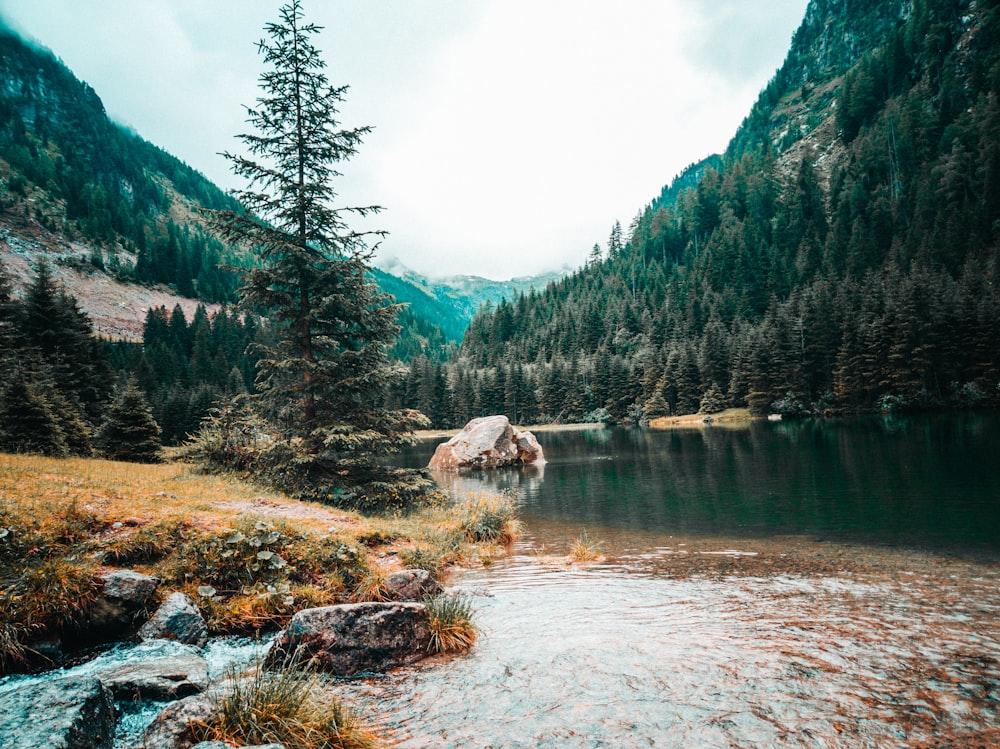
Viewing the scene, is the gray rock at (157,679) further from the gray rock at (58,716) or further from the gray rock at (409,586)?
the gray rock at (409,586)

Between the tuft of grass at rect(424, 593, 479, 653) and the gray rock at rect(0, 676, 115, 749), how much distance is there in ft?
14.1

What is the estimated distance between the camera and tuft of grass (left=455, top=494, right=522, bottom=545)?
638 inches

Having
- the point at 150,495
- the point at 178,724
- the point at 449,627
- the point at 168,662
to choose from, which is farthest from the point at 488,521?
the point at 178,724

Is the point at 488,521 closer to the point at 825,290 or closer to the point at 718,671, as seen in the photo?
the point at 718,671

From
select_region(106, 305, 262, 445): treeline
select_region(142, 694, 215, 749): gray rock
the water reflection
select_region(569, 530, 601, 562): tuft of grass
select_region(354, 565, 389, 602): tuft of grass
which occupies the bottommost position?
the water reflection

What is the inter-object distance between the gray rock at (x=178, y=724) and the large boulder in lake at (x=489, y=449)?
3986 cm

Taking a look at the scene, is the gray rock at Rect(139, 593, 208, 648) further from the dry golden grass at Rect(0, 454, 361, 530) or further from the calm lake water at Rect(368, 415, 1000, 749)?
the calm lake water at Rect(368, 415, 1000, 749)

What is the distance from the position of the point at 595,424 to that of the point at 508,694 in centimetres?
11346

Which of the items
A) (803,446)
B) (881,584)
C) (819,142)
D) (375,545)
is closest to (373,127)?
(375,545)

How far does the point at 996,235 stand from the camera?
94.9 meters

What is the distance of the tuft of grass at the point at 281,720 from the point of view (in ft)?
15.6

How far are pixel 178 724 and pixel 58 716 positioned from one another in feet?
3.35

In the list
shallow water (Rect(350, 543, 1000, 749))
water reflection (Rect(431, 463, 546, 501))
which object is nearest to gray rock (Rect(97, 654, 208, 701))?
shallow water (Rect(350, 543, 1000, 749))

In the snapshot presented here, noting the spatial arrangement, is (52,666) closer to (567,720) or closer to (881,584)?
(567,720)
